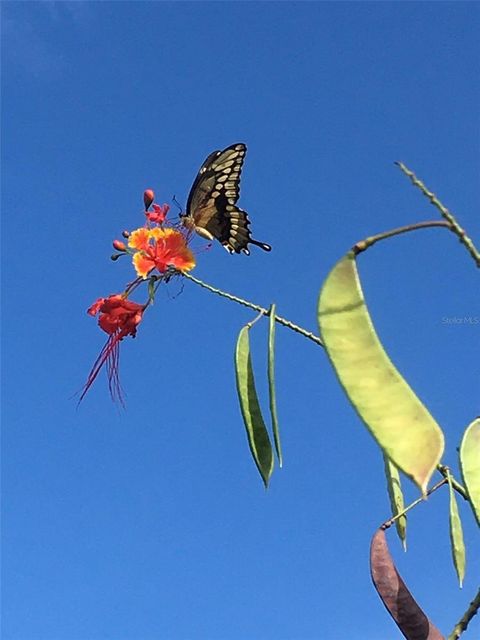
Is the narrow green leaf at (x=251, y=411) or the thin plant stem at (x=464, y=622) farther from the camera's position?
the narrow green leaf at (x=251, y=411)

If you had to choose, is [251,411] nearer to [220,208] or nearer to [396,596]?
[396,596]

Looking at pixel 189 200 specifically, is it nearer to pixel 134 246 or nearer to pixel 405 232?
pixel 134 246

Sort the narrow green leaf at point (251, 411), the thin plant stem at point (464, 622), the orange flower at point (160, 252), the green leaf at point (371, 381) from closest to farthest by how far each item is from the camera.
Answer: the green leaf at point (371, 381), the thin plant stem at point (464, 622), the narrow green leaf at point (251, 411), the orange flower at point (160, 252)

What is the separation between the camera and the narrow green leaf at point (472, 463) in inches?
46.9

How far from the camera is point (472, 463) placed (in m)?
1.21

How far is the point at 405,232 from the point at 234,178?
3.65 ft

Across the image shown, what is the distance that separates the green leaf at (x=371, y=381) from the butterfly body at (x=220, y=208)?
0.88m

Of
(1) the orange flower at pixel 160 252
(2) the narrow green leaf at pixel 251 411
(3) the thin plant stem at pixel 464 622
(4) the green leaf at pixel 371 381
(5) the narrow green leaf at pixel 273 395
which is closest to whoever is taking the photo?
(4) the green leaf at pixel 371 381

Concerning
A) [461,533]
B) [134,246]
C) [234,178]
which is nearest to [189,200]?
[234,178]

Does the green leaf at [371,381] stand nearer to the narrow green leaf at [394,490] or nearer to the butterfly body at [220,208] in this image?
the narrow green leaf at [394,490]

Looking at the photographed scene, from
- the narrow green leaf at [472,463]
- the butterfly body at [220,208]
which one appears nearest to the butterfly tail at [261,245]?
the butterfly body at [220,208]

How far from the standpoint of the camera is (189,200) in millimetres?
2092

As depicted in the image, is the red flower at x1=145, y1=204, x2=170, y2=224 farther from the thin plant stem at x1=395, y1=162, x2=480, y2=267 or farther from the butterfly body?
the thin plant stem at x1=395, y1=162, x2=480, y2=267

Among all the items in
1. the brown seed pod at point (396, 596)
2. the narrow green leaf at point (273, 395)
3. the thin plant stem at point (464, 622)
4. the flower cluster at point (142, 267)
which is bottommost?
the thin plant stem at point (464, 622)
